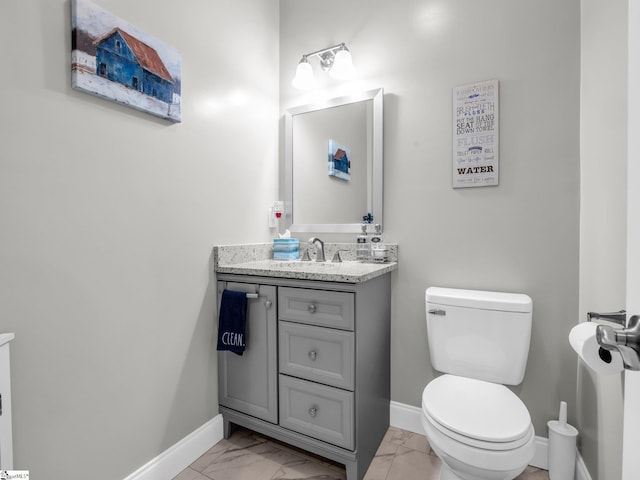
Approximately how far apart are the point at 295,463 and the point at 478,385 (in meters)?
0.95

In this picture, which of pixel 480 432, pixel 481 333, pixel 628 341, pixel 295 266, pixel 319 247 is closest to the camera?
pixel 628 341

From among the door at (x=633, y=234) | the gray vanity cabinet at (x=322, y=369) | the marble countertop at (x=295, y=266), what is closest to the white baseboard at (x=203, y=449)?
the gray vanity cabinet at (x=322, y=369)

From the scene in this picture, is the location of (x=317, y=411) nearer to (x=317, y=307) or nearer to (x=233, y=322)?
(x=317, y=307)

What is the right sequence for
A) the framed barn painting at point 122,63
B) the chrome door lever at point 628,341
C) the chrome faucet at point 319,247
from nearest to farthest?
the chrome door lever at point 628,341 → the framed barn painting at point 122,63 → the chrome faucet at point 319,247

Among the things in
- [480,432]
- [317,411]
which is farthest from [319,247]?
[480,432]

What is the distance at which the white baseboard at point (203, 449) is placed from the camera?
137 cm

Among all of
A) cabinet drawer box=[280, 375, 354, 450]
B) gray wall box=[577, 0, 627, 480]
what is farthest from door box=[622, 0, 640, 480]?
cabinet drawer box=[280, 375, 354, 450]

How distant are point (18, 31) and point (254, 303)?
1.30 metres

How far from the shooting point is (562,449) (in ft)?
4.50

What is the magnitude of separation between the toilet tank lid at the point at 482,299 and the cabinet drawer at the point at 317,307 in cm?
44

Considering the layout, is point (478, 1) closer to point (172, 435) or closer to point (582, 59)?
point (582, 59)

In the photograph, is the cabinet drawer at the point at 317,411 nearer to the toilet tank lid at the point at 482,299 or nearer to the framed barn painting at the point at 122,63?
the toilet tank lid at the point at 482,299

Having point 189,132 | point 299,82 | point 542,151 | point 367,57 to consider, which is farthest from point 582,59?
point 189,132

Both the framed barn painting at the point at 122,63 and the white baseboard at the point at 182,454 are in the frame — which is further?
the white baseboard at the point at 182,454
